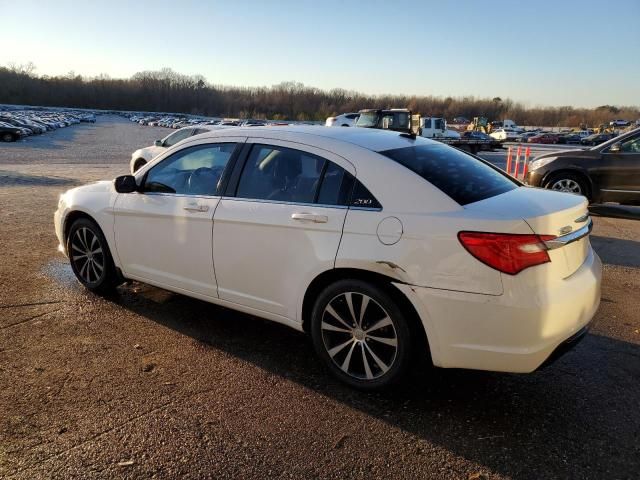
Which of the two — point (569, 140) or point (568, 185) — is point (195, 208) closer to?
point (568, 185)

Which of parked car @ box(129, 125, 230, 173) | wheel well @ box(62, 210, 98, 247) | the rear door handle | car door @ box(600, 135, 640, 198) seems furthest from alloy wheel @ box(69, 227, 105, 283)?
car door @ box(600, 135, 640, 198)

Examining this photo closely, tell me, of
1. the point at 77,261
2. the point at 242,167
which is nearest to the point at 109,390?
the point at 242,167

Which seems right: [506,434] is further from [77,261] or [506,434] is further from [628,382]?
[77,261]

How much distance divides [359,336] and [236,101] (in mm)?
151284

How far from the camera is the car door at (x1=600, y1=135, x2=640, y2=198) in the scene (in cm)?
961

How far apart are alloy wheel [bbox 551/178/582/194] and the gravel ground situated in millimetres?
5985

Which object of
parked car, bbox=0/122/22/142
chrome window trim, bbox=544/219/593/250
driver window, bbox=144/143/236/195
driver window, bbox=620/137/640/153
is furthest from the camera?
parked car, bbox=0/122/22/142

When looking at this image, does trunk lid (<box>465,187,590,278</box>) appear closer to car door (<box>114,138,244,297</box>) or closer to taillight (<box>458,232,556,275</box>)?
taillight (<box>458,232,556,275</box>)

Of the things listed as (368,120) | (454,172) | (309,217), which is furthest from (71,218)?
(368,120)

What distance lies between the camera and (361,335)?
3.33 m

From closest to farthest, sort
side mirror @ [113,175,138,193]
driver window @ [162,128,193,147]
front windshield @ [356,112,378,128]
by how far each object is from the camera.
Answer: side mirror @ [113,175,138,193]
driver window @ [162,128,193,147]
front windshield @ [356,112,378,128]

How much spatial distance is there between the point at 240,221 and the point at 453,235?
1534 mm

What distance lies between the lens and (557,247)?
2969mm

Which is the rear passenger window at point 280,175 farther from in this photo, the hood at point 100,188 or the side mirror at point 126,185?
the hood at point 100,188
